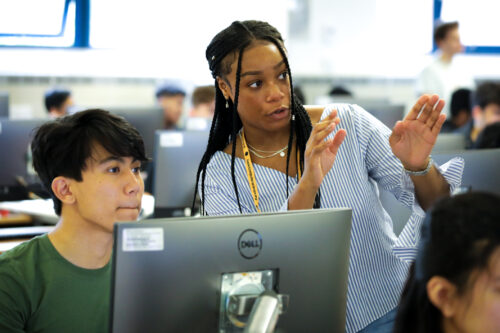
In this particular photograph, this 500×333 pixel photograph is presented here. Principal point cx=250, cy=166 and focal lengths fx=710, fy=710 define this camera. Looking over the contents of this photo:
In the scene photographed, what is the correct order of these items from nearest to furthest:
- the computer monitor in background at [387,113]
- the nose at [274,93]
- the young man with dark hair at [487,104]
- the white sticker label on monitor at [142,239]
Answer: the white sticker label on monitor at [142,239] → the nose at [274,93] → the young man with dark hair at [487,104] → the computer monitor in background at [387,113]

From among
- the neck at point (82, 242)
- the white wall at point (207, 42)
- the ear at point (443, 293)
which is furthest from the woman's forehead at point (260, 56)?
the white wall at point (207, 42)

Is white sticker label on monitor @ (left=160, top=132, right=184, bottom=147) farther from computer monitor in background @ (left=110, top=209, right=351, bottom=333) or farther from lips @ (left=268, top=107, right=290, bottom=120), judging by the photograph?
computer monitor in background @ (left=110, top=209, right=351, bottom=333)

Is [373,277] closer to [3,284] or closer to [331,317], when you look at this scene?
[331,317]

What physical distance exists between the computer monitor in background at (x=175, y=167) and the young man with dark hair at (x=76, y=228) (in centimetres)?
128

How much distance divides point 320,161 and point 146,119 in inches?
81.5

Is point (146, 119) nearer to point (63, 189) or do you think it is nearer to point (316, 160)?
point (63, 189)

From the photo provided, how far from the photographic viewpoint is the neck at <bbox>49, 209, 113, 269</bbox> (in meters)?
1.60

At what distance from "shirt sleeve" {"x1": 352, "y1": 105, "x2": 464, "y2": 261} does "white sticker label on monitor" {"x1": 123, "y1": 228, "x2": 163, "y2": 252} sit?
754 millimetres

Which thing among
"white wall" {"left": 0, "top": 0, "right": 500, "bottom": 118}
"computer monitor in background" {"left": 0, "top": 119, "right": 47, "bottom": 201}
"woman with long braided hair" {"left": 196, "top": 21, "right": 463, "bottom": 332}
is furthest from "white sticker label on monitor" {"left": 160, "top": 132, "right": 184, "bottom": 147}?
"white wall" {"left": 0, "top": 0, "right": 500, "bottom": 118}

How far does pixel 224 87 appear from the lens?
1.95 meters

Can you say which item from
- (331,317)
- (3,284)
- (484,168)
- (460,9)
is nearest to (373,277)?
(331,317)

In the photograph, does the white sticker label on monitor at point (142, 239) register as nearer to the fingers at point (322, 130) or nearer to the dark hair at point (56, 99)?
the fingers at point (322, 130)

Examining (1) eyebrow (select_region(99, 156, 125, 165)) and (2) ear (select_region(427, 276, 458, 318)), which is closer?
(2) ear (select_region(427, 276, 458, 318))

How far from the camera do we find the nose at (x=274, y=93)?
1779 millimetres
